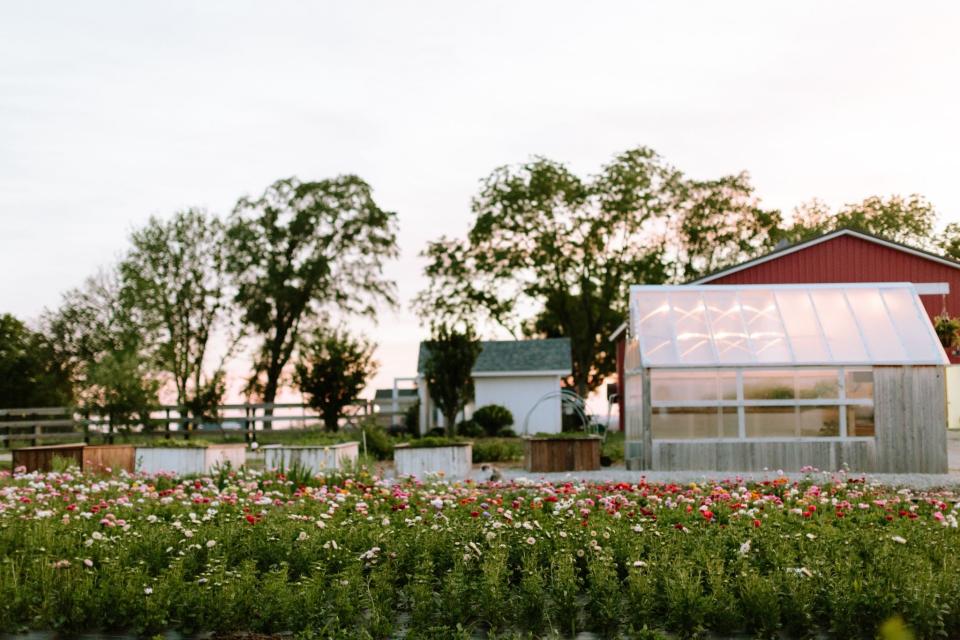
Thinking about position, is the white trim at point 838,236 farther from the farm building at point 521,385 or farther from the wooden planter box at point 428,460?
the wooden planter box at point 428,460

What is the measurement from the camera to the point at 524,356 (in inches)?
1473

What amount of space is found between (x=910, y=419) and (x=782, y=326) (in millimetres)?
2620

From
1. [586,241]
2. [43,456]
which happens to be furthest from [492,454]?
[586,241]

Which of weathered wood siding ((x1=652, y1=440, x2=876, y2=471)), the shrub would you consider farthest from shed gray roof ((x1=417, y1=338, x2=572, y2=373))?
weathered wood siding ((x1=652, y1=440, x2=876, y2=471))

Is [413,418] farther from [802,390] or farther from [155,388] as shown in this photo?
[802,390]

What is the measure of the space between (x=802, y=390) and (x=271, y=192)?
26.6m

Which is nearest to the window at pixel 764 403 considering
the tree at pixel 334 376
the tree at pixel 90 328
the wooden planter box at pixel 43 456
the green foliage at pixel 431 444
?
the green foliage at pixel 431 444

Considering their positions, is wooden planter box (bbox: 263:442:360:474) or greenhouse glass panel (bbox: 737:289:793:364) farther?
greenhouse glass panel (bbox: 737:289:793:364)

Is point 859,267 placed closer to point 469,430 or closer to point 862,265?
point 862,265

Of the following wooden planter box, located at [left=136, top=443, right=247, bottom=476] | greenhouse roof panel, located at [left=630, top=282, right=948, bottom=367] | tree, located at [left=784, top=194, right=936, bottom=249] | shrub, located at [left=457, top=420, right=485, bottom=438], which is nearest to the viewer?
wooden planter box, located at [left=136, top=443, right=247, bottom=476]

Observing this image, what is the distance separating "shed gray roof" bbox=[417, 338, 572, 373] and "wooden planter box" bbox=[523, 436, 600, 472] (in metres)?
17.9

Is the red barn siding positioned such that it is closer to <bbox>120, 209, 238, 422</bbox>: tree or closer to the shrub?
the shrub

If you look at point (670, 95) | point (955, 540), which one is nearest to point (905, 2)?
point (670, 95)

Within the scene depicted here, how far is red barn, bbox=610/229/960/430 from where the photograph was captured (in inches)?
1081
